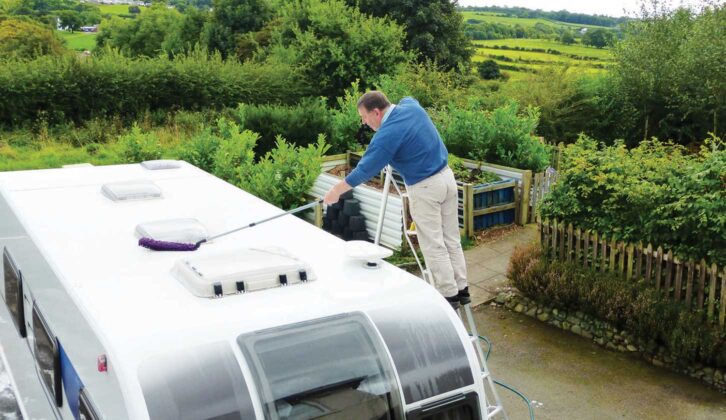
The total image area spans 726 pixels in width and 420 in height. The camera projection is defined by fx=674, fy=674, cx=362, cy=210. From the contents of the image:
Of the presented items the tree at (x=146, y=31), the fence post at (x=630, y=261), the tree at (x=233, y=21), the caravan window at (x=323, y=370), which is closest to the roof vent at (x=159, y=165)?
the caravan window at (x=323, y=370)

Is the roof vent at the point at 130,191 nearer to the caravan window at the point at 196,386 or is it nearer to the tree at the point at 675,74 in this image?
the caravan window at the point at 196,386

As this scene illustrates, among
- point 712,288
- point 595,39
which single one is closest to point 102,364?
point 712,288

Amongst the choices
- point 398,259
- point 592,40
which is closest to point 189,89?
point 398,259

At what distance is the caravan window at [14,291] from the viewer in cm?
515

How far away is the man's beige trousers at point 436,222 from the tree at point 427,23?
24.6m

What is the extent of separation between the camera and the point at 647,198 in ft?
24.5

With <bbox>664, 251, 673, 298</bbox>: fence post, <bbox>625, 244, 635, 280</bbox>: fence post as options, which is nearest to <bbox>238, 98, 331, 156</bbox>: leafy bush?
<bbox>625, 244, 635, 280</bbox>: fence post

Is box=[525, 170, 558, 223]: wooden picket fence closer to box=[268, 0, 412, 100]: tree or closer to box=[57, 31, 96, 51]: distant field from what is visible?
box=[268, 0, 412, 100]: tree

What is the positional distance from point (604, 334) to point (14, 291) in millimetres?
→ 6058

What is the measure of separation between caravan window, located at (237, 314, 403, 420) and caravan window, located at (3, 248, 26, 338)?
2.98 m

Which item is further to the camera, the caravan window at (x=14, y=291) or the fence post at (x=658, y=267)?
the fence post at (x=658, y=267)

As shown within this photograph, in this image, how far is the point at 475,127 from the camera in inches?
511

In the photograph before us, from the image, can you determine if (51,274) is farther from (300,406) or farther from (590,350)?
(590,350)

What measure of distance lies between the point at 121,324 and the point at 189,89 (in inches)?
720
